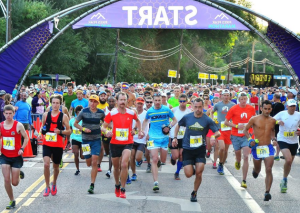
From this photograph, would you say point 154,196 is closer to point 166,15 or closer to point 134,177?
point 134,177

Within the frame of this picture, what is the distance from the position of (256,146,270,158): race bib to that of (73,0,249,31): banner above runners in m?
9.74

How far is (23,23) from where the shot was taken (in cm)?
4341

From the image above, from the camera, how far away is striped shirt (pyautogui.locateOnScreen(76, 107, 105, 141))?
1039cm

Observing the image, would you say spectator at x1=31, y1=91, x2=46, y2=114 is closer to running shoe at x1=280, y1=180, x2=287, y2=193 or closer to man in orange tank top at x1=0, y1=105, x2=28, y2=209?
man in orange tank top at x1=0, y1=105, x2=28, y2=209

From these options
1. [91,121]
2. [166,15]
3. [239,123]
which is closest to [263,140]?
[239,123]

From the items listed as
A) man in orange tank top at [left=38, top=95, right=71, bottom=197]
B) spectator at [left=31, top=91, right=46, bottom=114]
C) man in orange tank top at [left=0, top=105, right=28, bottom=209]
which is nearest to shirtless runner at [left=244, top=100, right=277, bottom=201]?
man in orange tank top at [left=38, top=95, right=71, bottom=197]

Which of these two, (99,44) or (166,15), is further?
(99,44)

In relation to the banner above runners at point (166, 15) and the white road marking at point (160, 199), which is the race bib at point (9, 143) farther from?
the banner above runners at point (166, 15)

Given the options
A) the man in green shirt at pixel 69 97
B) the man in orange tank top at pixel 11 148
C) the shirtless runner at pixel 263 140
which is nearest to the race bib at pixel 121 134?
the man in orange tank top at pixel 11 148

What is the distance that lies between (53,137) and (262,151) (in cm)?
369

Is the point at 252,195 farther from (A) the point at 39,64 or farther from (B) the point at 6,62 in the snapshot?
(A) the point at 39,64

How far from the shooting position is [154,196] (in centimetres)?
966

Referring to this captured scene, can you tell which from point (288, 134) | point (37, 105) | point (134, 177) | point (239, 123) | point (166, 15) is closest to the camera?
point (288, 134)

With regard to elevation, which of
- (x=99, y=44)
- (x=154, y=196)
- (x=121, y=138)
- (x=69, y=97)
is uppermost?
(x=99, y=44)
